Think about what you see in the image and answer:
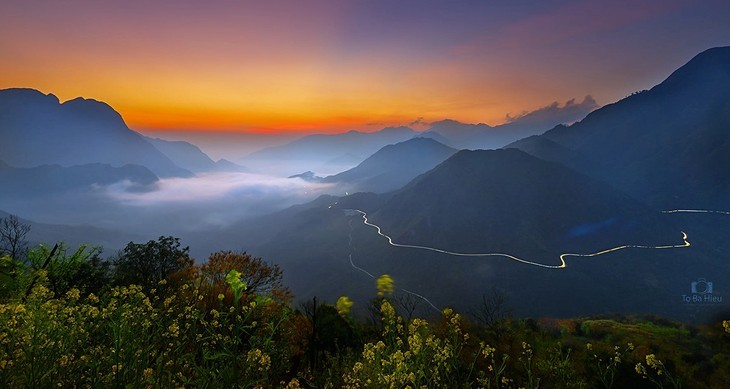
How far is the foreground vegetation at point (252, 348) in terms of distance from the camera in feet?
24.4

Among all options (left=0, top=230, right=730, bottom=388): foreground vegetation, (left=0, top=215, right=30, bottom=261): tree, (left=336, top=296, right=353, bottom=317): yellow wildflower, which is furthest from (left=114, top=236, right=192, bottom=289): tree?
(left=336, top=296, right=353, bottom=317): yellow wildflower

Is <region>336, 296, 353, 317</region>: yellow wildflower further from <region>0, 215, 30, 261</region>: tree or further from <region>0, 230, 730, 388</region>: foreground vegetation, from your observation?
<region>0, 215, 30, 261</region>: tree

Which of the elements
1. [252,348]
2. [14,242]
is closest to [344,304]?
[252,348]

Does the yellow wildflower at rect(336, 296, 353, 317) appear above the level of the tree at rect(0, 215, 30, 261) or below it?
below

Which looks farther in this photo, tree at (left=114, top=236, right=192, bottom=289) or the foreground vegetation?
tree at (left=114, top=236, right=192, bottom=289)

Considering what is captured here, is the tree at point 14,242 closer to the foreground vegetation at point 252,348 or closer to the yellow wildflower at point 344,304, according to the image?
the foreground vegetation at point 252,348

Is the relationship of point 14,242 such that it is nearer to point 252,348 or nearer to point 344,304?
point 344,304

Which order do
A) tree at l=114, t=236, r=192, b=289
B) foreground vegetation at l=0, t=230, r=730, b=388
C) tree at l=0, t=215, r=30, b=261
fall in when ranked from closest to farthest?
foreground vegetation at l=0, t=230, r=730, b=388 < tree at l=0, t=215, r=30, b=261 < tree at l=114, t=236, r=192, b=289

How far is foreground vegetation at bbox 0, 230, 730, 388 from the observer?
24.4 ft

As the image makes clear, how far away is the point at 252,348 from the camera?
8133 mm

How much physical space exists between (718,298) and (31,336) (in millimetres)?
269549

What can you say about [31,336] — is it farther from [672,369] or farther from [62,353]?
[672,369]

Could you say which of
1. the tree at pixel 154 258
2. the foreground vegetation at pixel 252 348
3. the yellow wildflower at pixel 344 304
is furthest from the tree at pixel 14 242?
the yellow wildflower at pixel 344 304

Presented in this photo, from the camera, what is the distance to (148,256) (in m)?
53.0
